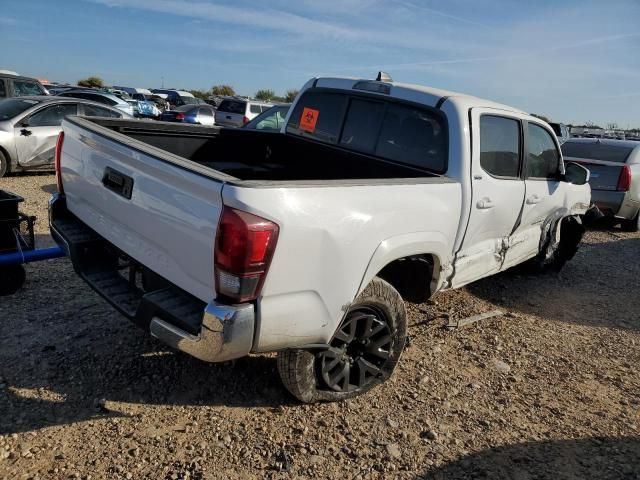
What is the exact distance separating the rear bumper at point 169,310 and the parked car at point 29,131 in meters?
7.03

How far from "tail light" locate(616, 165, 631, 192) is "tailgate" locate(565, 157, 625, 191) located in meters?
0.05

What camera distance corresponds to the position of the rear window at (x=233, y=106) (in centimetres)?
1897

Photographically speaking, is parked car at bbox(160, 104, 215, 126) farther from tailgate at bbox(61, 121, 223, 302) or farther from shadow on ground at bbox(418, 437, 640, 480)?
shadow on ground at bbox(418, 437, 640, 480)

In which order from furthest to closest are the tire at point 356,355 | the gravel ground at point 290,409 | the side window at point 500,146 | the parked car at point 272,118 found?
the parked car at point 272,118 < the side window at point 500,146 < the tire at point 356,355 < the gravel ground at point 290,409

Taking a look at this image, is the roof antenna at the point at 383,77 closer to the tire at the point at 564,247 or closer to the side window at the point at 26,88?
the tire at the point at 564,247

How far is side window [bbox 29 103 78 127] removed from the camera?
30.5ft

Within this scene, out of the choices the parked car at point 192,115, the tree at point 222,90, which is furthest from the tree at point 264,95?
the parked car at point 192,115

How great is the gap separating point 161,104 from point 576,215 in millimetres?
30756

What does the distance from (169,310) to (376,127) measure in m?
2.36

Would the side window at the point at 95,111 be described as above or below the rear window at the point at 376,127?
below

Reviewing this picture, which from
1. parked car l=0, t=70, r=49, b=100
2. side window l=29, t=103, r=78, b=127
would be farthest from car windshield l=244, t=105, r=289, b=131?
parked car l=0, t=70, r=49, b=100

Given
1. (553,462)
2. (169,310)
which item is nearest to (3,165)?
(169,310)

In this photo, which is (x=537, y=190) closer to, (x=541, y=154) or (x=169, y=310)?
(x=541, y=154)

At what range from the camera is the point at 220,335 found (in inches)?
91.0
